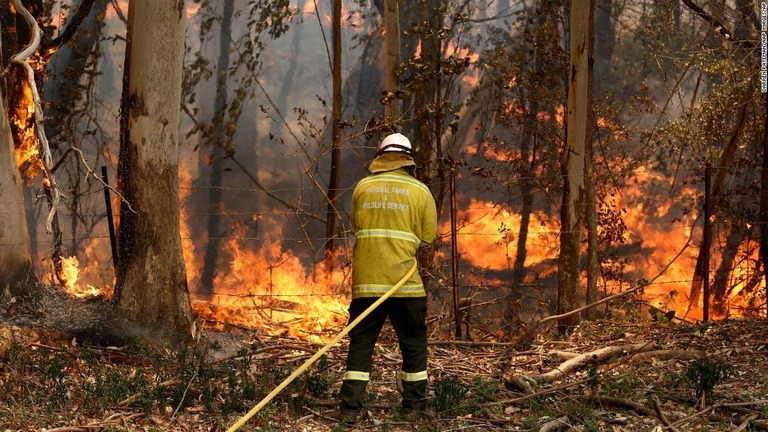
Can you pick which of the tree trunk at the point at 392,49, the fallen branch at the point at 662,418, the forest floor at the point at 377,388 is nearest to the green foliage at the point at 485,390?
the forest floor at the point at 377,388

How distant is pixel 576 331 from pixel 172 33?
19.0ft

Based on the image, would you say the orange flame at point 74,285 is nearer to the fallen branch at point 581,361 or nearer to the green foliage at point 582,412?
the fallen branch at point 581,361

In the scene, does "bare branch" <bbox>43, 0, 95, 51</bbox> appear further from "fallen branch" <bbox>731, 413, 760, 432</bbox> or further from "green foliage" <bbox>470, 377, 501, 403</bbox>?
"fallen branch" <bbox>731, 413, 760, 432</bbox>

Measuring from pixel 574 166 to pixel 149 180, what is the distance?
5.63m

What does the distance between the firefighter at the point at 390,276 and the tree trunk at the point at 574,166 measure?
5275mm

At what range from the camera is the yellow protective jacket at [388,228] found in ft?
20.7

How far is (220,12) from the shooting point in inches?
976

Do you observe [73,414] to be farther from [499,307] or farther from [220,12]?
[220,12]

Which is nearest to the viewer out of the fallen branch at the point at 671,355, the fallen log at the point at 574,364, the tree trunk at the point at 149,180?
the fallen log at the point at 574,364

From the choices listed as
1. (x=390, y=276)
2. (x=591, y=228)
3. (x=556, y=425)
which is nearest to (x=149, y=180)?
(x=390, y=276)

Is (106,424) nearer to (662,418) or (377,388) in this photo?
(377,388)

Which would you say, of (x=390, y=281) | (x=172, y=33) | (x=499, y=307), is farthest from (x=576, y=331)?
(x=499, y=307)

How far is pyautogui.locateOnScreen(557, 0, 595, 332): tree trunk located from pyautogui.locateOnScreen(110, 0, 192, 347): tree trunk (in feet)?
17.3

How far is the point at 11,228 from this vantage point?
28.7 ft
